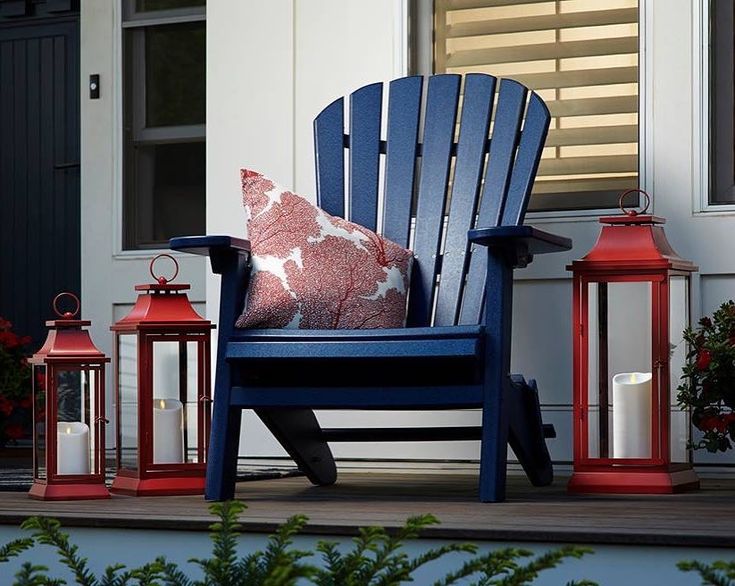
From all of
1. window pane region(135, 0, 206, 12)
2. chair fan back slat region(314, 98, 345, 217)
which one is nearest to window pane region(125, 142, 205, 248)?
window pane region(135, 0, 206, 12)

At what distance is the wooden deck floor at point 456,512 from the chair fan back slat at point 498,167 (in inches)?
19.0

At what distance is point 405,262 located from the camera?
3.10m

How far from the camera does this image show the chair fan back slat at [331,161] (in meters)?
3.29

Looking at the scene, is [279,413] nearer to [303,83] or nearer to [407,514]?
[407,514]

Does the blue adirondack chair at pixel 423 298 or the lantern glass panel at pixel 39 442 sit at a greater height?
the blue adirondack chair at pixel 423 298

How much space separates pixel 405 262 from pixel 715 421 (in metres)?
0.80

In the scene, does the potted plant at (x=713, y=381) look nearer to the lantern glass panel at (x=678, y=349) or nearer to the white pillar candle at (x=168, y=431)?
the lantern glass panel at (x=678, y=349)

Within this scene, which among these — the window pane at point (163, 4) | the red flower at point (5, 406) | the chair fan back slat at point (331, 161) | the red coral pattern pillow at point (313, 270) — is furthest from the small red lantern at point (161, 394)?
the window pane at point (163, 4)

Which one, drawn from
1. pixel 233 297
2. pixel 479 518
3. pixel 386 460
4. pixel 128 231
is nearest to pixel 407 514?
pixel 479 518

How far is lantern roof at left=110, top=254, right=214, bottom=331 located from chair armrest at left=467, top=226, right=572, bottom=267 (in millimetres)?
689

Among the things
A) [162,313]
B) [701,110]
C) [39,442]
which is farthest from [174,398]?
[701,110]

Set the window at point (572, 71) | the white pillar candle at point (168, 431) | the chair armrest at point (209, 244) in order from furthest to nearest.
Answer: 1. the window at point (572, 71)
2. the white pillar candle at point (168, 431)
3. the chair armrest at point (209, 244)

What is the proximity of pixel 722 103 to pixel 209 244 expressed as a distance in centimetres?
151

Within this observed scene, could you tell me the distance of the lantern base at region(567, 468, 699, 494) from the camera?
2912mm
